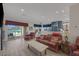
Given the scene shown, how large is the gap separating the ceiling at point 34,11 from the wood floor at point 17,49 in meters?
0.56

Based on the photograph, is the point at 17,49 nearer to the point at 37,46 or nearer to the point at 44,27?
the point at 37,46

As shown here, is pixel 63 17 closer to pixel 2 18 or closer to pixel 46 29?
pixel 46 29

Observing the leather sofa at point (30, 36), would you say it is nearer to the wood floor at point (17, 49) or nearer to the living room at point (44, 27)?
the living room at point (44, 27)

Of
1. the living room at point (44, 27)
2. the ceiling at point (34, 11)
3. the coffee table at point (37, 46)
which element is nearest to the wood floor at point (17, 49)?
the living room at point (44, 27)

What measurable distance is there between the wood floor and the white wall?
0.57m

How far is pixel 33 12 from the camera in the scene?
2.94 metres

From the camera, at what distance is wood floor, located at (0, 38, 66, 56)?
292cm

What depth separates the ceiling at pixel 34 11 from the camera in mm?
2902

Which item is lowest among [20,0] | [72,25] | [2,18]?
[72,25]

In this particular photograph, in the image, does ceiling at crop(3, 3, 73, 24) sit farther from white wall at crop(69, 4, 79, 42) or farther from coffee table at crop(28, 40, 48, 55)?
coffee table at crop(28, 40, 48, 55)

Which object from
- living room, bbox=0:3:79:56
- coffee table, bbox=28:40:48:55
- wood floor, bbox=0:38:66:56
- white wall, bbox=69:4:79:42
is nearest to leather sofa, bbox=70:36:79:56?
living room, bbox=0:3:79:56

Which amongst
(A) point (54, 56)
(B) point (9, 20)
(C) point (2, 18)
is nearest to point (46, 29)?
(A) point (54, 56)

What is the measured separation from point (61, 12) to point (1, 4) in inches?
57.9

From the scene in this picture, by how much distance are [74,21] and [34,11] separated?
1000 millimetres
